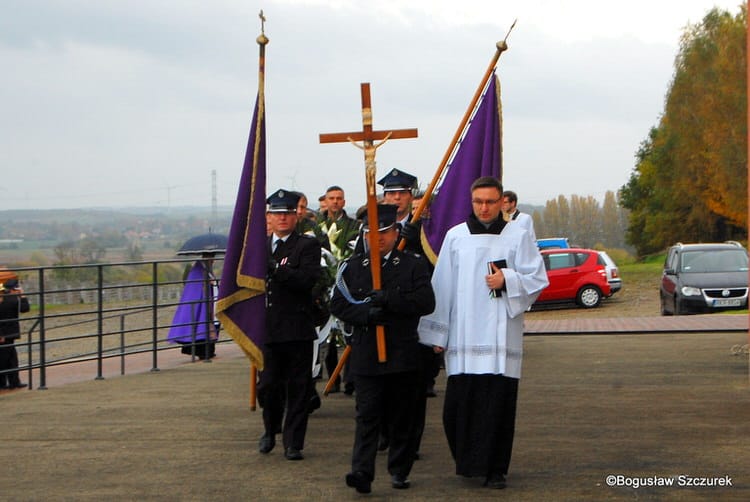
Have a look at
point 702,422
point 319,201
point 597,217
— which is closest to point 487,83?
point 702,422

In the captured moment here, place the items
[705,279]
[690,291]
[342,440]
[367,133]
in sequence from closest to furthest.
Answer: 1. [367,133]
2. [342,440]
3. [690,291]
4. [705,279]

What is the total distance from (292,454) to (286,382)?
1.83 ft

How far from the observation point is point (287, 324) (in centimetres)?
820

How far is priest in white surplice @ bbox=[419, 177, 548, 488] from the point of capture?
698cm

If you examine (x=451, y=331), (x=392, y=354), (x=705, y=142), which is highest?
(x=705, y=142)

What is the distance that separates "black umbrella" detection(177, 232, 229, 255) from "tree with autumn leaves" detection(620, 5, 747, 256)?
34.0 metres

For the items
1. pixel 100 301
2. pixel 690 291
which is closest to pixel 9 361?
pixel 100 301

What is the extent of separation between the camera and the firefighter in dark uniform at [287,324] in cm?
812

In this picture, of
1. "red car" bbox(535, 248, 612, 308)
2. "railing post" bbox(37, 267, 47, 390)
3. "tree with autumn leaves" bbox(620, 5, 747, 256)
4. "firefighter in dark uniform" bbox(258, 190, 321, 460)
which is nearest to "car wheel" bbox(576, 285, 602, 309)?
"red car" bbox(535, 248, 612, 308)

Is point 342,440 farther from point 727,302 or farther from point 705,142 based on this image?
point 705,142

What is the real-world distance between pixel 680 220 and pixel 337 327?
60.8 metres

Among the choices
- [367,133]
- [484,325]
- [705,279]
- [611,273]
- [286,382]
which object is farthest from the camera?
[611,273]

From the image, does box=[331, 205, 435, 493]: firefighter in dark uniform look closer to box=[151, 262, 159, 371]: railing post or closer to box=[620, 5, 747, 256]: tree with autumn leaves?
box=[151, 262, 159, 371]: railing post

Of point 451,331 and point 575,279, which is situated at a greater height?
point 451,331
